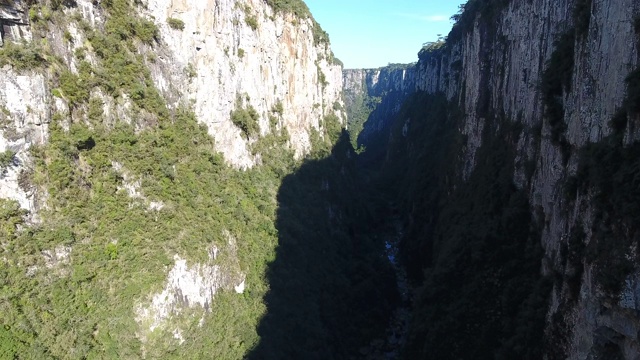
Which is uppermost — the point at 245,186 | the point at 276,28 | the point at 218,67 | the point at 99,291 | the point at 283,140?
the point at 276,28

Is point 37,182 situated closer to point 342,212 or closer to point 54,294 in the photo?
point 54,294

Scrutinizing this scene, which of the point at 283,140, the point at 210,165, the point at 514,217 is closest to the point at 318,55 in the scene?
the point at 283,140

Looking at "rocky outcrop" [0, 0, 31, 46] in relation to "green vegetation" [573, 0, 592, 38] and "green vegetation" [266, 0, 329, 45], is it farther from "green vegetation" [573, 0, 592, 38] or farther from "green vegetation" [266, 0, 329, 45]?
"green vegetation" [573, 0, 592, 38]

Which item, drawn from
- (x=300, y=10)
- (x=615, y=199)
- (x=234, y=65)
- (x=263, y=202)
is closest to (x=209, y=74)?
(x=234, y=65)

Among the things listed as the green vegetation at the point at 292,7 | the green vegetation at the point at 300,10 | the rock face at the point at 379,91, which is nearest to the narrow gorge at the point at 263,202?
the green vegetation at the point at 292,7

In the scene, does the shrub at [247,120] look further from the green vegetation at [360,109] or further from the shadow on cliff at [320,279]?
the green vegetation at [360,109]

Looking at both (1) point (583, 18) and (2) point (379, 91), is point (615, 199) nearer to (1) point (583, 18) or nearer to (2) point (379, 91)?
(1) point (583, 18)
